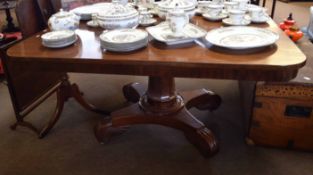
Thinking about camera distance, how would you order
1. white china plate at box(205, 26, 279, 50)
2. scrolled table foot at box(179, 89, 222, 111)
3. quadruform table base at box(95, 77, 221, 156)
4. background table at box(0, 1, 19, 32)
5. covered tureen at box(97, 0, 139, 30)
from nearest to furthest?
white china plate at box(205, 26, 279, 50), covered tureen at box(97, 0, 139, 30), quadruform table base at box(95, 77, 221, 156), scrolled table foot at box(179, 89, 222, 111), background table at box(0, 1, 19, 32)

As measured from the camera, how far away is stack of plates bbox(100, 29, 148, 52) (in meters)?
1.26

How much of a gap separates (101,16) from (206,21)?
594 mm

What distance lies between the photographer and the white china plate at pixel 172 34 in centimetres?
132

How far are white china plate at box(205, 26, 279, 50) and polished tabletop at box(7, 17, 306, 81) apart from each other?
0.09ft

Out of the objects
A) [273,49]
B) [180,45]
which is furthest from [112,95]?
[273,49]

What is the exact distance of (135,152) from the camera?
1.76 meters

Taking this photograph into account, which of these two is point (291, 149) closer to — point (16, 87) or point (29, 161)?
point (29, 161)

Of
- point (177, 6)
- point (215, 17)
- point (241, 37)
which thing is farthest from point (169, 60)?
point (215, 17)

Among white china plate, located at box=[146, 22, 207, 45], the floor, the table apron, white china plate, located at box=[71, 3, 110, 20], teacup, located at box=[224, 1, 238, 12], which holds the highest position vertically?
teacup, located at box=[224, 1, 238, 12]

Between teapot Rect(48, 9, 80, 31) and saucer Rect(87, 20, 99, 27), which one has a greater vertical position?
teapot Rect(48, 9, 80, 31)

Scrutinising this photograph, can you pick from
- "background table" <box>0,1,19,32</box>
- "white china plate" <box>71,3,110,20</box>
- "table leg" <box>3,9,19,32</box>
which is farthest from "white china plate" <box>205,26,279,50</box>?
"table leg" <box>3,9,19,32</box>

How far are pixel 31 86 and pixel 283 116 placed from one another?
62.4 inches

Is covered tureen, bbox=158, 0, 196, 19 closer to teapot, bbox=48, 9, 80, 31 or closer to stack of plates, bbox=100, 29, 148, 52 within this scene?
stack of plates, bbox=100, 29, 148, 52

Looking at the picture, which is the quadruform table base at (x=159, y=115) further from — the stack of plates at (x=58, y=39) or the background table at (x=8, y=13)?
the background table at (x=8, y=13)
